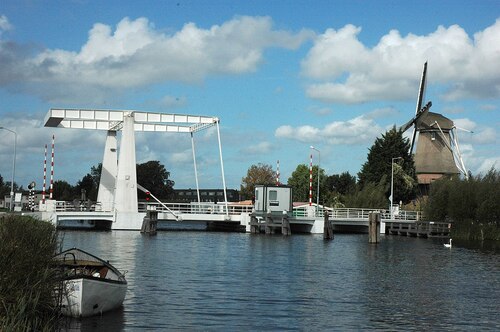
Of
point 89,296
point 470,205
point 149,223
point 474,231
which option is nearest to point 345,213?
point 470,205

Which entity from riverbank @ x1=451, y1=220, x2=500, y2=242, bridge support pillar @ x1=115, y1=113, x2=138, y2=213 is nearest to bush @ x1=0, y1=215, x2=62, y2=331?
bridge support pillar @ x1=115, y1=113, x2=138, y2=213

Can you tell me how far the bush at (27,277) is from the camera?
10.6 meters

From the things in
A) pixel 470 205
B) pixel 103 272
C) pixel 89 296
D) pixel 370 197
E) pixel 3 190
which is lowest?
pixel 89 296

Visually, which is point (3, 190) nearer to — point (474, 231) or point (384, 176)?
point (384, 176)

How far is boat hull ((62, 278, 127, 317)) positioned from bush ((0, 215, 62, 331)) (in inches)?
36.7

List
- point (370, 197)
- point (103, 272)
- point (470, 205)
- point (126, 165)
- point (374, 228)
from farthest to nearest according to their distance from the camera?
1. point (370, 197)
2. point (470, 205)
3. point (126, 165)
4. point (374, 228)
5. point (103, 272)

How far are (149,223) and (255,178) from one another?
6344 centimetres

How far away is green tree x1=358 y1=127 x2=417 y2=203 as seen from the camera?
74125 mm

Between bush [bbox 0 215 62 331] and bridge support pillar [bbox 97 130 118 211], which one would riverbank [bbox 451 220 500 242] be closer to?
bridge support pillar [bbox 97 130 118 211]

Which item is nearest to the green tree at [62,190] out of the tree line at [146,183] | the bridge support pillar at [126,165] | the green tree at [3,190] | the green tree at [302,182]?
the tree line at [146,183]

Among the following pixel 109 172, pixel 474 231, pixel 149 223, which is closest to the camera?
pixel 149 223

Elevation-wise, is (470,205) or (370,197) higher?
(370,197)

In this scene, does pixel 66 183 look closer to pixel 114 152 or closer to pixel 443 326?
pixel 114 152

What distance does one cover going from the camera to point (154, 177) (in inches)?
4843
